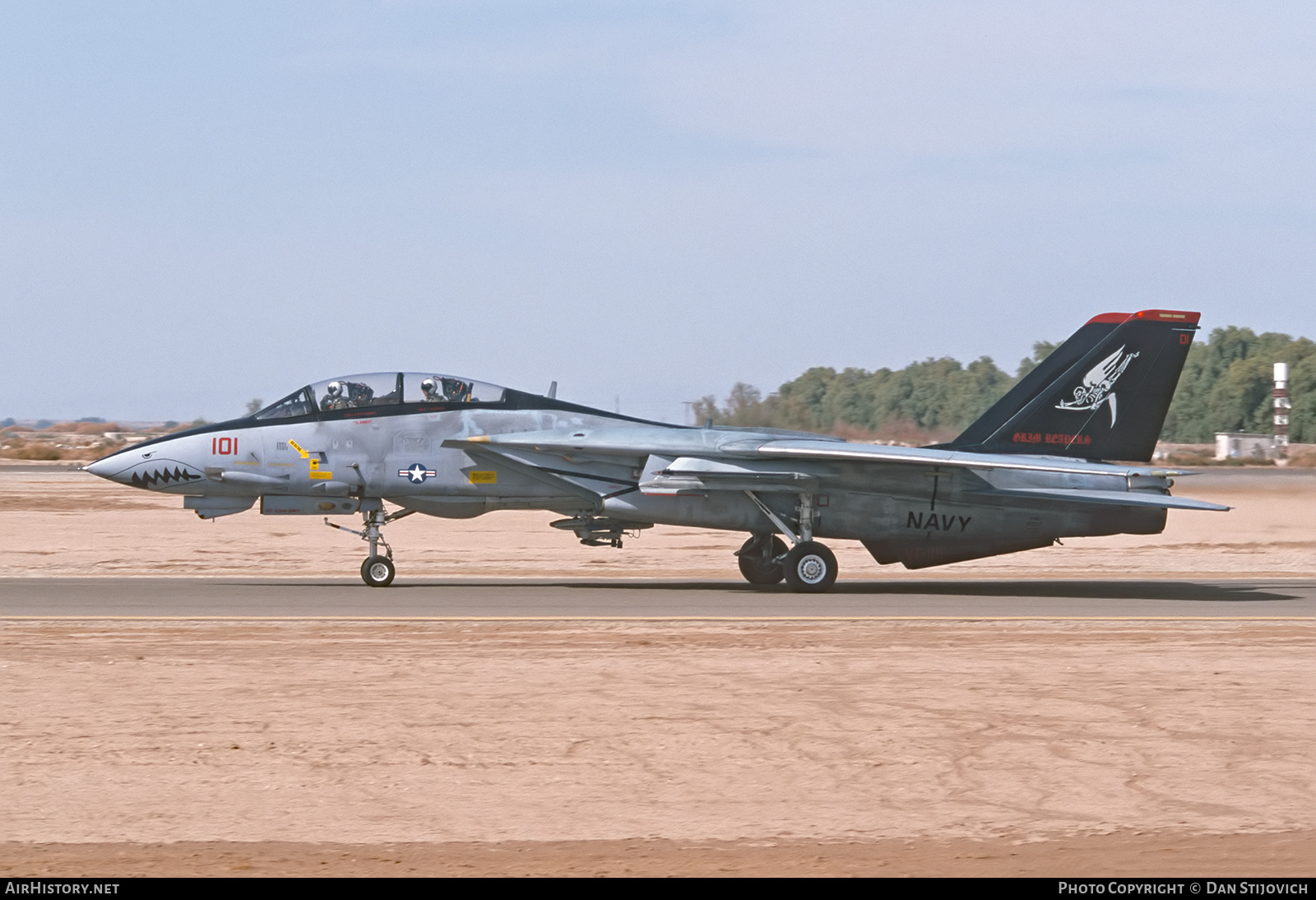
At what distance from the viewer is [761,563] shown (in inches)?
800

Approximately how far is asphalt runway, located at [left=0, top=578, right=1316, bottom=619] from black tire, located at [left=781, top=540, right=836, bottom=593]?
0.24m

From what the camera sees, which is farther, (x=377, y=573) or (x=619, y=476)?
(x=619, y=476)

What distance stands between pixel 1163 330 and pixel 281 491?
41.9ft

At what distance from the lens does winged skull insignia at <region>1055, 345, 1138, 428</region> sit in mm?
20094

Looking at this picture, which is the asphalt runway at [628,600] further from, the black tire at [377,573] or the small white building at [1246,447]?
the small white building at [1246,447]

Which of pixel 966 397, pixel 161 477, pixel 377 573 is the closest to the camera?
pixel 161 477

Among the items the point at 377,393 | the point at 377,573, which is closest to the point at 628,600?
the point at 377,573

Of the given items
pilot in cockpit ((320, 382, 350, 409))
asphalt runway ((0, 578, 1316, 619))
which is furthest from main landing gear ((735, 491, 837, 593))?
pilot in cockpit ((320, 382, 350, 409))

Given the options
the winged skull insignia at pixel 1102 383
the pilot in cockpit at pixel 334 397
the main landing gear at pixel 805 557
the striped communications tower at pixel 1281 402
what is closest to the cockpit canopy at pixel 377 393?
the pilot in cockpit at pixel 334 397

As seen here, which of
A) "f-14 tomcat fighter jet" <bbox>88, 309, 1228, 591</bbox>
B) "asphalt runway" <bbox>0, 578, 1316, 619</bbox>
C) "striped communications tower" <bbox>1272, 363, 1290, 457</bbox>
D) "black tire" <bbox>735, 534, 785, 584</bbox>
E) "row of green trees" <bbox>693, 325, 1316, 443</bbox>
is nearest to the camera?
"asphalt runway" <bbox>0, 578, 1316, 619</bbox>

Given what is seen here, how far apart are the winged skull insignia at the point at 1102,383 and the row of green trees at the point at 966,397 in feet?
18.1

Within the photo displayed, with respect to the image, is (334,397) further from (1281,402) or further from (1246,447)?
(1281,402)

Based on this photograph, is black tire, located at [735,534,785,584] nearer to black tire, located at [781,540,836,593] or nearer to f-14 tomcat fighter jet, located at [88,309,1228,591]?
f-14 tomcat fighter jet, located at [88,309,1228,591]

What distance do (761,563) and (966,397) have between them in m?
28.7
